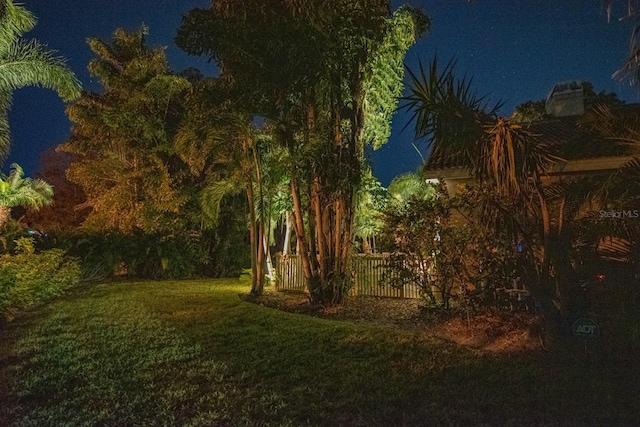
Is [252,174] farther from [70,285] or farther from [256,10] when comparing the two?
[70,285]

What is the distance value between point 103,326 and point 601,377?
25.5 feet

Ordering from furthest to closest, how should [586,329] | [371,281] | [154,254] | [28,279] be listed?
[154,254]
[371,281]
[28,279]
[586,329]

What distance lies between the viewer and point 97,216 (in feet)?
68.8

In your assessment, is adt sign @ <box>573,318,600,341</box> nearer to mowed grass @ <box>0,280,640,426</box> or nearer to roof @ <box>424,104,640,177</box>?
mowed grass @ <box>0,280,640,426</box>

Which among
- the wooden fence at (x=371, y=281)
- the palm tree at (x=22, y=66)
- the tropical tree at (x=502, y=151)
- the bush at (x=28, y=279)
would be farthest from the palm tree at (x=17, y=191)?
the tropical tree at (x=502, y=151)

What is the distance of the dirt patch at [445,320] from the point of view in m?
6.91

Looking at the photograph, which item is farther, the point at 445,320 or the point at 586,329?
the point at 445,320

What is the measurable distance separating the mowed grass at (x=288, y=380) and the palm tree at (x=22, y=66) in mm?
5480

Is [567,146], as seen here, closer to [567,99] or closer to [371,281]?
[371,281]

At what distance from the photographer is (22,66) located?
1122 cm

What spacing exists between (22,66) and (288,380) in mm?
9561

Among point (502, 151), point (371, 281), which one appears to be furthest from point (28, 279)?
point (502, 151)

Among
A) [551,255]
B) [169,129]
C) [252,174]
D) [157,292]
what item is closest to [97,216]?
[169,129]

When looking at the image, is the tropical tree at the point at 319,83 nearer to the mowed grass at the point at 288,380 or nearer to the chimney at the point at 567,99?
the mowed grass at the point at 288,380
